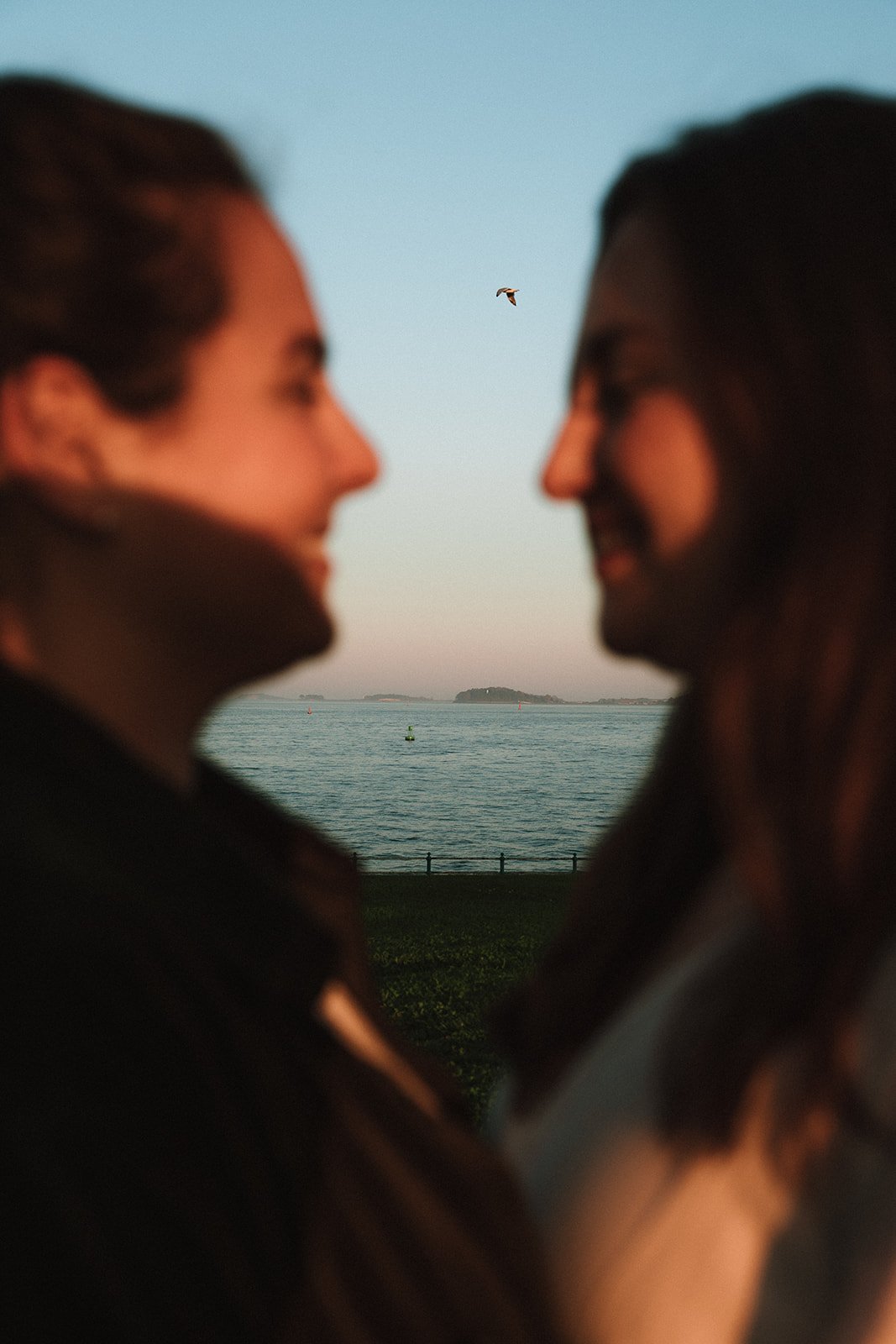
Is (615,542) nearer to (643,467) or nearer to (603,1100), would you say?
(643,467)

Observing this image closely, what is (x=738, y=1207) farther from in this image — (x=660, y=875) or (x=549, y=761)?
(x=549, y=761)

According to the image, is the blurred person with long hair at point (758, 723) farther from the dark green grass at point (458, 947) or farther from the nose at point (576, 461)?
the dark green grass at point (458, 947)

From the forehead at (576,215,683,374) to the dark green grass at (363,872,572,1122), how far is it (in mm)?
8027

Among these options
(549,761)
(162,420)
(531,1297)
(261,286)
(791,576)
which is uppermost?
(261,286)

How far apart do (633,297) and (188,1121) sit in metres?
1.59

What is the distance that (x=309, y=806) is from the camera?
86.7 m

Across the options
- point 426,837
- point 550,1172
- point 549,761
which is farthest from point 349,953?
point 549,761

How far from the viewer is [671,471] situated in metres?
1.97

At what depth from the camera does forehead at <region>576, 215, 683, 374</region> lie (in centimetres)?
196

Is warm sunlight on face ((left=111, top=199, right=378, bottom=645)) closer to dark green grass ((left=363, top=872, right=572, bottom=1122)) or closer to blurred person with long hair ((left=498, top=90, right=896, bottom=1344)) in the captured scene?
blurred person with long hair ((left=498, top=90, right=896, bottom=1344))

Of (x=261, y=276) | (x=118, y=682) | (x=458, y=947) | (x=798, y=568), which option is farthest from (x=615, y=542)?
(x=458, y=947)

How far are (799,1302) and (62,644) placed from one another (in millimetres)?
1561

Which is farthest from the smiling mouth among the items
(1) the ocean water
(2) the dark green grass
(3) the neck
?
(1) the ocean water

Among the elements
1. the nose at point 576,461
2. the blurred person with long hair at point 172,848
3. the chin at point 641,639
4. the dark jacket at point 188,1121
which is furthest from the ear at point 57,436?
the chin at point 641,639
